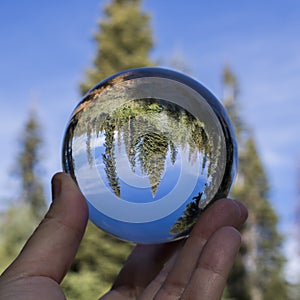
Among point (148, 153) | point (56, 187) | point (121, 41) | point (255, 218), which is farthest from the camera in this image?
point (255, 218)

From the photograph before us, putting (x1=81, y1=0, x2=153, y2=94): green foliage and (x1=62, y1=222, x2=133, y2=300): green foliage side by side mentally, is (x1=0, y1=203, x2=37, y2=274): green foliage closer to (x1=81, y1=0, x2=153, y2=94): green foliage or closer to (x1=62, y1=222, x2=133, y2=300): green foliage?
(x1=62, y1=222, x2=133, y2=300): green foliage

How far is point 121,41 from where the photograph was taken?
11.9 metres

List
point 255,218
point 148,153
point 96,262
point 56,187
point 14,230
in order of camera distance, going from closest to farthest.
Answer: point 148,153, point 56,187, point 96,262, point 14,230, point 255,218

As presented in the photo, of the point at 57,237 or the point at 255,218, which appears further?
the point at 255,218

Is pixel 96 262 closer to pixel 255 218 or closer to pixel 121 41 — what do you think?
pixel 121 41

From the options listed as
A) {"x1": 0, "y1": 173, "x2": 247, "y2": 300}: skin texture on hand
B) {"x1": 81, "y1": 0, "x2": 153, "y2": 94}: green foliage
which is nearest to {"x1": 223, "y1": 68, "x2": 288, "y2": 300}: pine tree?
{"x1": 81, "y1": 0, "x2": 153, "y2": 94}: green foliage

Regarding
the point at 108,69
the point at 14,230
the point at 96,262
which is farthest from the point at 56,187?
the point at 14,230

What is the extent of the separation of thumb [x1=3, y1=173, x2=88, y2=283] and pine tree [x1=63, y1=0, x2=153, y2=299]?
336 inches

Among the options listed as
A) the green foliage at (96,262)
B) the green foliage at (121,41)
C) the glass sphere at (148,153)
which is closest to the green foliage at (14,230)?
the green foliage at (96,262)

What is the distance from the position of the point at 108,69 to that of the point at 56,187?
9.76 m

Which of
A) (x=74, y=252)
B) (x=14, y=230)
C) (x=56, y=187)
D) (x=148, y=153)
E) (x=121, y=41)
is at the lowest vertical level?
(x=74, y=252)

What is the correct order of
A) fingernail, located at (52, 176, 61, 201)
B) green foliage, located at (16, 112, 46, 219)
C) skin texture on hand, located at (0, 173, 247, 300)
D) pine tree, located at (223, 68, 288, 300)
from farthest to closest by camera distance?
green foliage, located at (16, 112, 46, 219)
pine tree, located at (223, 68, 288, 300)
fingernail, located at (52, 176, 61, 201)
skin texture on hand, located at (0, 173, 247, 300)

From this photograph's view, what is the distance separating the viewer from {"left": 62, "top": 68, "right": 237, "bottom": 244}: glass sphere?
1.53 m

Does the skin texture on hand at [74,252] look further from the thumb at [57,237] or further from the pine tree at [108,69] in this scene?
the pine tree at [108,69]
